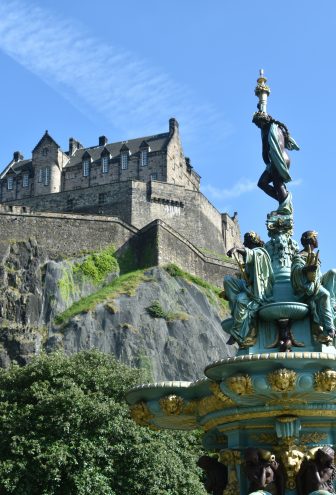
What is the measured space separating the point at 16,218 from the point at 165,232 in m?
12.2

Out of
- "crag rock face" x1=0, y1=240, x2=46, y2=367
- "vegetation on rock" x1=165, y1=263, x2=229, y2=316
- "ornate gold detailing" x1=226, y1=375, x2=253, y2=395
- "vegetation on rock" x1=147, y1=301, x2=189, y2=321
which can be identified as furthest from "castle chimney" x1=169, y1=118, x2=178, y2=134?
"ornate gold detailing" x1=226, y1=375, x2=253, y2=395

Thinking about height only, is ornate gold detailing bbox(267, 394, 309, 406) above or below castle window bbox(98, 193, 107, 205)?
below

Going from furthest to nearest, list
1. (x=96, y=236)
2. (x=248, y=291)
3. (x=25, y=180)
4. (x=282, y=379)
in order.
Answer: (x=25, y=180) → (x=96, y=236) → (x=248, y=291) → (x=282, y=379)

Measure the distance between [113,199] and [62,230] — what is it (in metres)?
9.38

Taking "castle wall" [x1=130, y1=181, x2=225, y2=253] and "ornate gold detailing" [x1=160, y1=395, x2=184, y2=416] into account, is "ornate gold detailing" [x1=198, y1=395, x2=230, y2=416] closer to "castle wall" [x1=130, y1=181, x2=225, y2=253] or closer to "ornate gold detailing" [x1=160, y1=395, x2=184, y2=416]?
"ornate gold detailing" [x1=160, y1=395, x2=184, y2=416]

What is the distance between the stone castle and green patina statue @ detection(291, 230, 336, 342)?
177 feet

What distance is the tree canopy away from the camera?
27.3 metres

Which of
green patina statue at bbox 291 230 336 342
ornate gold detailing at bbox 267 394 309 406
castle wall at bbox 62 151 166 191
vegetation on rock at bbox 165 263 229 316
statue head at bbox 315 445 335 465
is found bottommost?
statue head at bbox 315 445 335 465

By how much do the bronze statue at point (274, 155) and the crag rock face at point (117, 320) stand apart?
39.5 meters

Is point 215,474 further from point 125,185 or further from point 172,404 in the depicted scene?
point 125,185

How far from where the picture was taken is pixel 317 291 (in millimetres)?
11531

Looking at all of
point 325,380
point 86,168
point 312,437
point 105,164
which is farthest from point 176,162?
point 325,380

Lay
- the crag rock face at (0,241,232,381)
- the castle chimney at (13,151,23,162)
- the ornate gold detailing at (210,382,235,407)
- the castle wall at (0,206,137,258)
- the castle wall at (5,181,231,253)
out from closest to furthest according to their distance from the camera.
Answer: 1. the ornate gold detailing at (210,382,235,407)
2. the crag rock face at (0,241,232,381)
3. the castle wall at (0,206,137,258)
4. the castle wall at (5,181,231,253)
5. the castle chimney at (13,151,23,162)

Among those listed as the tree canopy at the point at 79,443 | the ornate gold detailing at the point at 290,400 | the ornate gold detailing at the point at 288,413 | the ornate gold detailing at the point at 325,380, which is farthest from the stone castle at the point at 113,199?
the ornate gold detailing at the point at 325,380
